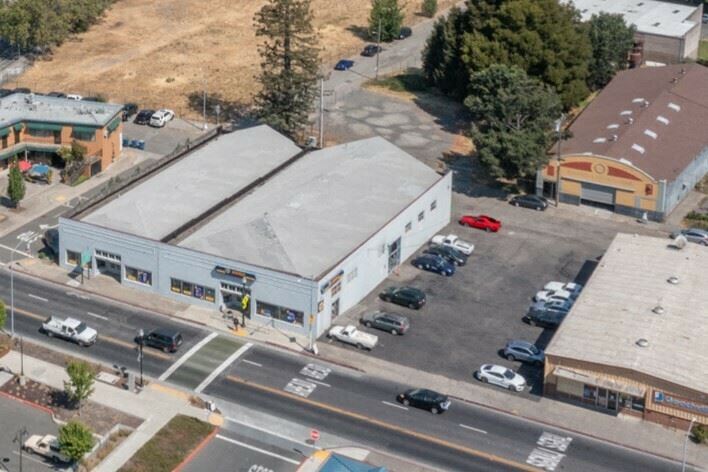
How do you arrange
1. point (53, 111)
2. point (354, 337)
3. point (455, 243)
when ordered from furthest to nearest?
point (53, 111)
point (455, 243)
point (354, 337)

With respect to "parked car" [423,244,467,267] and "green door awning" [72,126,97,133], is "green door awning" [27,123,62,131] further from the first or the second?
"parked car" [423,244,467,267]

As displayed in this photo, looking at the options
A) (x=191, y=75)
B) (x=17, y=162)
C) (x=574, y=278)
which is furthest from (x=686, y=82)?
(x=17, y=162)

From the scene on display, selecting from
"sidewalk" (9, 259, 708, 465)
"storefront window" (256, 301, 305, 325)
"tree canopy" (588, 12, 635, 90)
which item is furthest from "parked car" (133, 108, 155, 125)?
"tree canopy" (588, 12, 635, 90)

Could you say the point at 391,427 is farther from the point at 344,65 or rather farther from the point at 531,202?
the point at 344,65

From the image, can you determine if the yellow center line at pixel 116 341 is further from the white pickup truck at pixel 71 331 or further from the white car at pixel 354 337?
the white car at pixel 354 337

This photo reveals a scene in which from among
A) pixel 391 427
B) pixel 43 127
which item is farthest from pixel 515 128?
pixel 43 127

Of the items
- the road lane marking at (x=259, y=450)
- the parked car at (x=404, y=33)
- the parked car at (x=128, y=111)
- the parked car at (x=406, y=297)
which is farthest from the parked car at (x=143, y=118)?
the road lane marking at (x=259, y=450)
